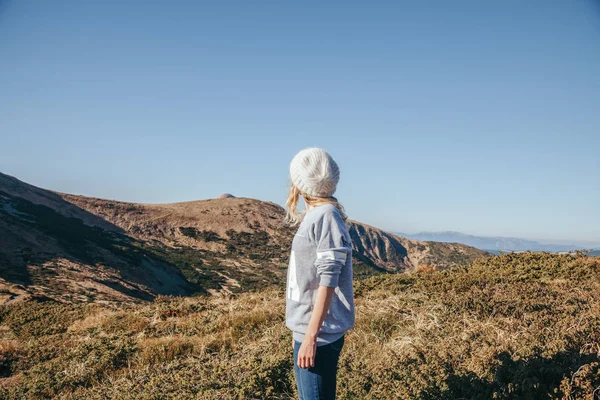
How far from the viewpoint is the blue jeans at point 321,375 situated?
2584 mm

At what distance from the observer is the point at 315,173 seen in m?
2.70

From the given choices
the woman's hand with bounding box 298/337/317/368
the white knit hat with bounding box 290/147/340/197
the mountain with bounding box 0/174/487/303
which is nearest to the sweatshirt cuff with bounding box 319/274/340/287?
the woman's hand with bounding box 298/337/317/368

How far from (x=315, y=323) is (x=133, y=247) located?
41883mm

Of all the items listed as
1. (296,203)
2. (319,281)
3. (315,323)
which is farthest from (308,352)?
(296,203)

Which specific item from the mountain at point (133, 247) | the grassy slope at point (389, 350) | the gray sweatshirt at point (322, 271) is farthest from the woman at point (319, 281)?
the mountain at point (133, 247)

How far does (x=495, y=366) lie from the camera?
402cm

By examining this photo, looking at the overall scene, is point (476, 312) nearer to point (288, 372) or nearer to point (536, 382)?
point (536, 382)

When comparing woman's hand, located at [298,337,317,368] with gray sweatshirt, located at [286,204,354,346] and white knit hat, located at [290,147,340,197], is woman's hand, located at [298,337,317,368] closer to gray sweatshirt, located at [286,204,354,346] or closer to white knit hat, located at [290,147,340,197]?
gray sweatshirt, located at [286,204,354,346]

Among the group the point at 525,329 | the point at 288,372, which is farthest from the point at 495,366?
the point at 288,372

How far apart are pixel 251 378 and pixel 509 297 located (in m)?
5.10

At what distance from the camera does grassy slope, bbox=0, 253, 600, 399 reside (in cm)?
391

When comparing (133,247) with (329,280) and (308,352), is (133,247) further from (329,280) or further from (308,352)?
(329,280)

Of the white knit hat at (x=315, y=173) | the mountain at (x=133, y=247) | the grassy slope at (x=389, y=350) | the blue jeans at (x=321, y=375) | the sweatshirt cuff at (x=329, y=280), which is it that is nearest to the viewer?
the sweatshirt cuff at (x=329, y=280)

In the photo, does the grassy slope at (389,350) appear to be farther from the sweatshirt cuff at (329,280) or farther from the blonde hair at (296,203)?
the blonde hair at (296,203)
